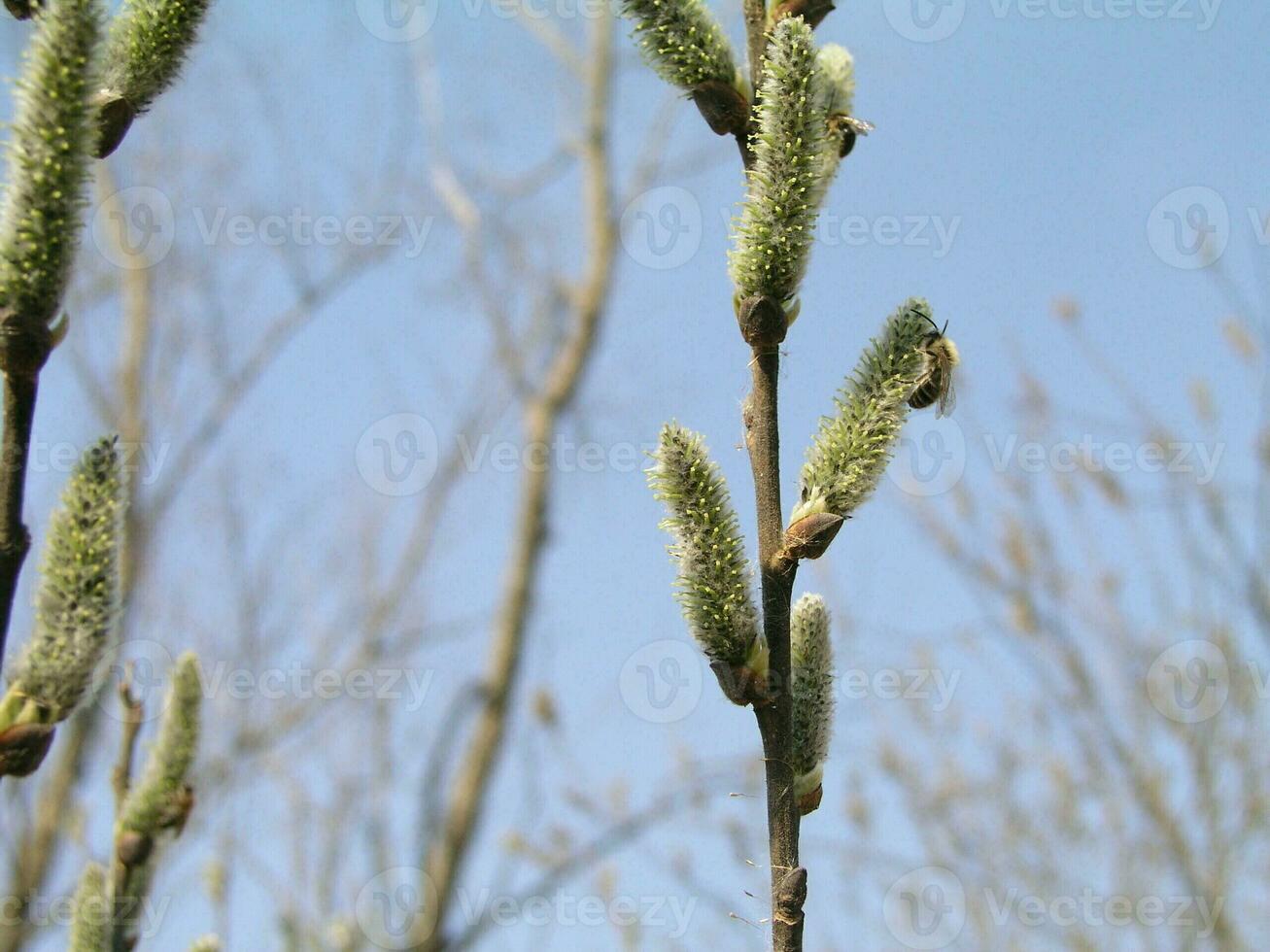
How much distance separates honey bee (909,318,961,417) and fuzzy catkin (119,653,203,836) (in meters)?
1.07

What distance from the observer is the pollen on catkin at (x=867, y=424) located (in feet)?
4.85

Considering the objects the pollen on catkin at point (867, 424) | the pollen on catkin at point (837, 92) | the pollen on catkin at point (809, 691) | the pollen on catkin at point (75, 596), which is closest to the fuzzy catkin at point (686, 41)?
the pollen on catkin at point (837, 92)

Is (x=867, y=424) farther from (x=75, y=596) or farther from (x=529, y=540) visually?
(x=529, y=540)

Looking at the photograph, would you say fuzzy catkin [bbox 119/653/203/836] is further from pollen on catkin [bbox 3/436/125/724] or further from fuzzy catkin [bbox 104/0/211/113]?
fuzzy catkin [bbox 104/0/211/113]

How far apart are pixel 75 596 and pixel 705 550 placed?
0.67m

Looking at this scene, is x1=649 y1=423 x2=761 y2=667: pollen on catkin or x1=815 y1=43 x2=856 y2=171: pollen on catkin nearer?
x1=649 y1=423 x2=761 y2=667: pollen on catkin

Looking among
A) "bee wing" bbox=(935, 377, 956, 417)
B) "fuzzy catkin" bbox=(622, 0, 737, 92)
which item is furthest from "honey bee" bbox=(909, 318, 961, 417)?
"fuzzy catkin" bbox=(622, 0, 737, 92)

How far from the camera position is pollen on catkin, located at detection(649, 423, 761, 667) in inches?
55.3

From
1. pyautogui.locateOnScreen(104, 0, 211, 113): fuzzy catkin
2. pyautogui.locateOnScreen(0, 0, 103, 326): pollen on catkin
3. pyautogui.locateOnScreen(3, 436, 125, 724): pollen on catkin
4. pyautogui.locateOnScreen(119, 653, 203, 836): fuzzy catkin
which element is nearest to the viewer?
pyautogui.locateOnScreen(0, 0, 103, 326): pollen on catkin

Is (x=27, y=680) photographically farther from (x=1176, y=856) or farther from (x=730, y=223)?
(x=1176, y=856)

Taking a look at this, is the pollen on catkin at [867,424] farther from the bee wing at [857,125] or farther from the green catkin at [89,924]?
the green catkin at [89,924]

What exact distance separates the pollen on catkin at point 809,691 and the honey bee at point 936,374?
31 cm

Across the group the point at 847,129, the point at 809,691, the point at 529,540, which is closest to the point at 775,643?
the point at 809,691

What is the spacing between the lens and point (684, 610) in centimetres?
141
